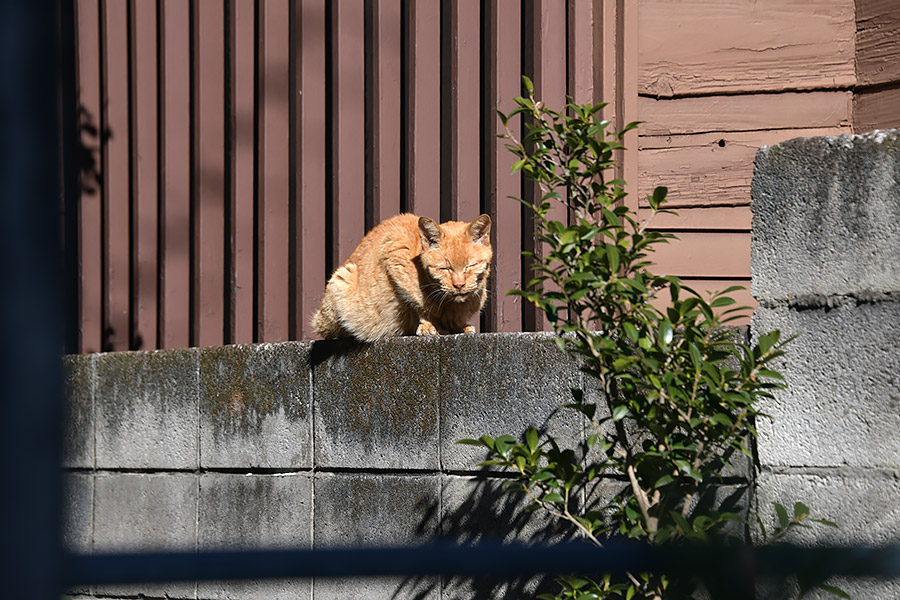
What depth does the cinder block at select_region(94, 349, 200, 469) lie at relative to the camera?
14.5ft

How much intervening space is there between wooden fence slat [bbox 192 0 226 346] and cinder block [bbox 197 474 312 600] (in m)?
1.08

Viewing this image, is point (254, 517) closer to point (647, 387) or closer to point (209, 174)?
point (209, 174)

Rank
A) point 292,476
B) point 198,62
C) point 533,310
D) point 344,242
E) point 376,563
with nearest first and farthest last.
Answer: point 376,563
point 292,476
point 533,310
point 344,242
point 198,62

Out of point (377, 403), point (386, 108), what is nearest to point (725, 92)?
point (386, 108)

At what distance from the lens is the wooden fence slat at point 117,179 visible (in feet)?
17.7

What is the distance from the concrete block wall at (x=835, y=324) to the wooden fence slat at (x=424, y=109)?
210cm

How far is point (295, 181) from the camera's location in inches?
189

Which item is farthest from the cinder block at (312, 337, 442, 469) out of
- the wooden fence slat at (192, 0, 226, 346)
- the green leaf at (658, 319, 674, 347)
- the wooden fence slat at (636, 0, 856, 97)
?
the wooden fence slat at (636, 0, 856, 97)

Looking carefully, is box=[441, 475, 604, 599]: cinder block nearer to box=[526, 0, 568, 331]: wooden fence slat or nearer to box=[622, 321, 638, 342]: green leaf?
box=[622, 321, 638, 342]: green leaf

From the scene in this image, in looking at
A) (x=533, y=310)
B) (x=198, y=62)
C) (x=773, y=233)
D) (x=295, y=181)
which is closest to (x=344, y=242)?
(x=295, y=181)

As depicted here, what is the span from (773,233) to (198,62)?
350cm

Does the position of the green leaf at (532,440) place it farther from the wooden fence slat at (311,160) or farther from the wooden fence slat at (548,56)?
the wooden fence slat at (311,160)

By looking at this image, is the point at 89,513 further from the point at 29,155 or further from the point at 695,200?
the point at 29,155

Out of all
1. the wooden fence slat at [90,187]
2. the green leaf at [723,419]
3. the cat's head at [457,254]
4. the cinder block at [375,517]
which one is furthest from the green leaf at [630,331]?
the wooden fence slat at [90,187]
